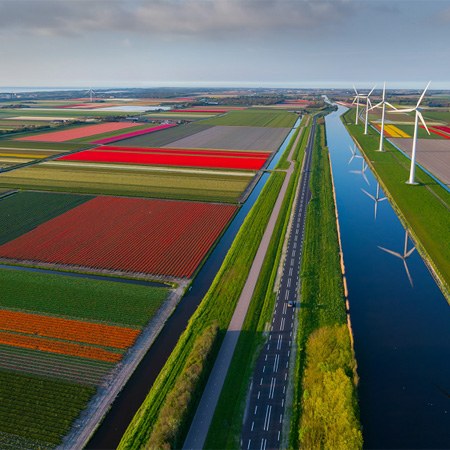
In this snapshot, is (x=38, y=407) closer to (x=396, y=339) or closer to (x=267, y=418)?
(x=267, y=418)

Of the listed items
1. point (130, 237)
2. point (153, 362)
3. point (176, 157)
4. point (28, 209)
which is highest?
point (28, 209)

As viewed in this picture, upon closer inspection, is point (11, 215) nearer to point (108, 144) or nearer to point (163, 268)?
point (163, 268)

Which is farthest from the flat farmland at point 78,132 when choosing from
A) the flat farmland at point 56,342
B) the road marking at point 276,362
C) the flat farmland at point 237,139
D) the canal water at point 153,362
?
the road marking at point 276,362

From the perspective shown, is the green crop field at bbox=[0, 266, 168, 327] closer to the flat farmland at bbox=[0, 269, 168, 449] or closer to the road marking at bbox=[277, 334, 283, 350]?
the flat farmland at bbox=[0, 269, 168, 449]

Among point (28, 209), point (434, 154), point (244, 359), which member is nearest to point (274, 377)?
point (244, 359)

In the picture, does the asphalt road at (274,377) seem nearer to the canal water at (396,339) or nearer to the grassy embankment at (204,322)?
the grassy embankment at (204,322)
